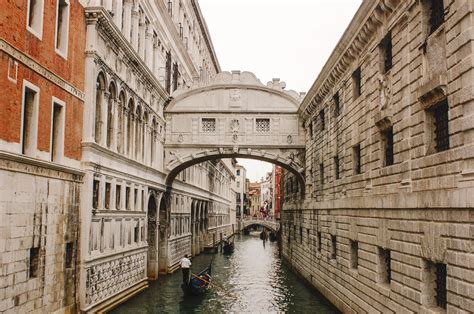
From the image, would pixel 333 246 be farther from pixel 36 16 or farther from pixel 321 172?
pixel 36 16

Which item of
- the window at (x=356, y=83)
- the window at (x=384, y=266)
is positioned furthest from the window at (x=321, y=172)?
the window at (x=384, y=266)

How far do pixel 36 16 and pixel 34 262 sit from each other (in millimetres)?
5548

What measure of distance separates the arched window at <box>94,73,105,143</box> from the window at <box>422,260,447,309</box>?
1015 centimetres

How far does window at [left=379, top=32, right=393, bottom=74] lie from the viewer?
1241cm

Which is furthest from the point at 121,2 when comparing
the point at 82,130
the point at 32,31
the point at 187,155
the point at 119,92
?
the point at 187,155

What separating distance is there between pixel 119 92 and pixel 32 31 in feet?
20.7

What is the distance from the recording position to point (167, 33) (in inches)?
992

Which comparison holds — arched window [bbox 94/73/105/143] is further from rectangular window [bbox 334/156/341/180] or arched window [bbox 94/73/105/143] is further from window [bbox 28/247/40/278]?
rectangular window [bbox 334/156/341/180]

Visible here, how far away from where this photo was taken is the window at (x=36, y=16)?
11.4 m

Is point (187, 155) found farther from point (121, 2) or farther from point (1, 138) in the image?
point (1, 138)

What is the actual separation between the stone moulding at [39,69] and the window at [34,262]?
4003 millimetres

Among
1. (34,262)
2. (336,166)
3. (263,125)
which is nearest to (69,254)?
(34,262)

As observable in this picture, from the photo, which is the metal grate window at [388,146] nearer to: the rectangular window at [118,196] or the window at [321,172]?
the window at [321,172]

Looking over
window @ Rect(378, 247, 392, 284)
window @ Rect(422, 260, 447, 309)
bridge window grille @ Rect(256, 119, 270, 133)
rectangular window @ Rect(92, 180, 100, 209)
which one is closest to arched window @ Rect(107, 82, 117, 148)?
rectangular window @ Rect(92, 180, 100, 209)
